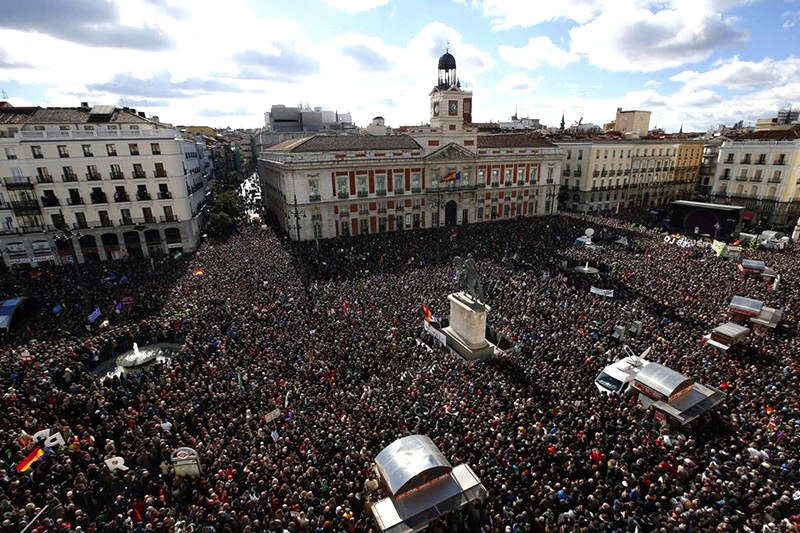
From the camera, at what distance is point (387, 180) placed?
4850cm

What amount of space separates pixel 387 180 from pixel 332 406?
3608 centimetres

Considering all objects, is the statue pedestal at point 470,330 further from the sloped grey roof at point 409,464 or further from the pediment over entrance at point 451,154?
the pediment over entrance at point 451,154

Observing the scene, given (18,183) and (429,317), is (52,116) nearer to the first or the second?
(18,183)

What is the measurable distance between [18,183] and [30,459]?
33030mm

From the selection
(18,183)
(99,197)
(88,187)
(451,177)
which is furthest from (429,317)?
(18,183)

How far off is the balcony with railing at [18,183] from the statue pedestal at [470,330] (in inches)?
1529

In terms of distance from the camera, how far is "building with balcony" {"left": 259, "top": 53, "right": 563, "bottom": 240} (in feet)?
149

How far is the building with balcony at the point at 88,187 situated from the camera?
34938 mm

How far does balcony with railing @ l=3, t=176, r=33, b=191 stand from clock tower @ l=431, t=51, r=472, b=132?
41.7 m

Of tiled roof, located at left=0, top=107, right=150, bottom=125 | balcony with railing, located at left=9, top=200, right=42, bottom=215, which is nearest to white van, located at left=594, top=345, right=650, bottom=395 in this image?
tiled roof, located at left=0, top=107, right=150, bottom=125

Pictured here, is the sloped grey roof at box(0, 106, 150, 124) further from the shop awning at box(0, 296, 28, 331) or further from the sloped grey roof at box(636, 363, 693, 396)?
the sloped grey roof at box(636, 363, 693, 396)

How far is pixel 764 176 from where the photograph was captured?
5256 cm

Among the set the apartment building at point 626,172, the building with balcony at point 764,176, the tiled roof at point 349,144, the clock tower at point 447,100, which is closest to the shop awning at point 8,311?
the tiled roof at point 349,144

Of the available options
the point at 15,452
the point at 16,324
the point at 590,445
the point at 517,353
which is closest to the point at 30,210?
the point at 16,324
